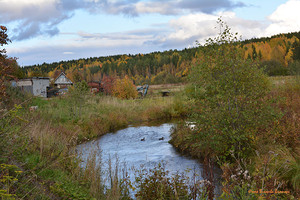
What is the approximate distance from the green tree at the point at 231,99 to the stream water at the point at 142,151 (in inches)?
54.2

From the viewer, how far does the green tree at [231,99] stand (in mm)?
9703

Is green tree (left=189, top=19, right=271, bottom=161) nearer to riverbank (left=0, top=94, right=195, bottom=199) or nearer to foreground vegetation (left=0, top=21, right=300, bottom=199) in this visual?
foreground vegetation (left=0, top=21, right=300, bottom=199)

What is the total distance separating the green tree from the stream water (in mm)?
1376

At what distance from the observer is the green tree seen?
382 inches

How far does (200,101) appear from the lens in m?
10.7

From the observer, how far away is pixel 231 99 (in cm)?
984

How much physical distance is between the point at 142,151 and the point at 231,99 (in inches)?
227

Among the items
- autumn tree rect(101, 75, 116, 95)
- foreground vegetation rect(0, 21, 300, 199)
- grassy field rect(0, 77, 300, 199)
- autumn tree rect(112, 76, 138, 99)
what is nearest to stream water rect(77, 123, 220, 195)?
foreground vegetation rect(0, 21, 300, 199)

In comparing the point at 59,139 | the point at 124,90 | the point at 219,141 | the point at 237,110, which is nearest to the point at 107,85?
the point at 124,90

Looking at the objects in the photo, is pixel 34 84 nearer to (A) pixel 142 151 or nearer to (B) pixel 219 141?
(A) pixel 142 151

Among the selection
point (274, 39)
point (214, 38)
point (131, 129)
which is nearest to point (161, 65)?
point (274, 39)

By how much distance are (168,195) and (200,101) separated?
4.61 m

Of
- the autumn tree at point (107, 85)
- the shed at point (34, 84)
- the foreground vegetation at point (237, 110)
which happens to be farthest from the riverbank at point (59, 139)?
the shed at point (34, 84)

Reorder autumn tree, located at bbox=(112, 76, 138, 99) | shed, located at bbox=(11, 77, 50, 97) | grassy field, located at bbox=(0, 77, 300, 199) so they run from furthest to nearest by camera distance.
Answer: autumn tree, located at bbox=(112, 76, 138, 99), shed, located at bbox=(11, 77, 50, 97), grassy field, located at bbox=(0, 77, 300, 199)
